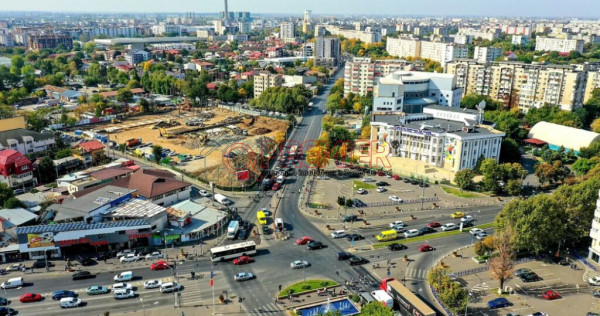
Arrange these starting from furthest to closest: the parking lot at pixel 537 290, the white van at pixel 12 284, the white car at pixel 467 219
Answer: the white car at pixel 467 219
the white van at pixel 12 284
the parking lot at pixel 537 290

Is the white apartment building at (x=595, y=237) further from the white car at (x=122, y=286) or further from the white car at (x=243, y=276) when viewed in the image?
the white car at (x=122, y=286)

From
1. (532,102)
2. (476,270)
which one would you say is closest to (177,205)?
(476,270)

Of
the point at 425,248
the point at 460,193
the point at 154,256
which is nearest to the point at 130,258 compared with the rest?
the point at 154,256

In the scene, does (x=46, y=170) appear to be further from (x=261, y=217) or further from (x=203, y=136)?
(x=261, y=217)

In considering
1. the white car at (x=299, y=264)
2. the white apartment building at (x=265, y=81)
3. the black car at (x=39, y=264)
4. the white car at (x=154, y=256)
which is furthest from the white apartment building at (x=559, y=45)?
the black car at (x=39, y=264)

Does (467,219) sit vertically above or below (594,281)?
above

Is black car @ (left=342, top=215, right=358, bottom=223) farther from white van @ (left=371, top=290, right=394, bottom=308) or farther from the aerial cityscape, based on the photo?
white van @ (left=371, top=290, right=394, bottom=308)

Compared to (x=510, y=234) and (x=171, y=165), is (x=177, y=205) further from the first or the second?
(x=510, y=234)
